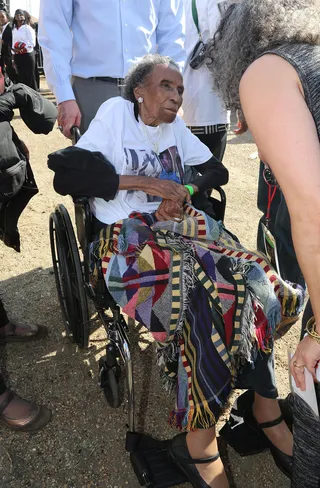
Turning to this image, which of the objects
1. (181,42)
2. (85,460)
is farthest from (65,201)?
(85,460)

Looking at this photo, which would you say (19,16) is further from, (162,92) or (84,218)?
(84,218)

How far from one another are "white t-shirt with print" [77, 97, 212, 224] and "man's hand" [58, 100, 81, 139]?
244mm

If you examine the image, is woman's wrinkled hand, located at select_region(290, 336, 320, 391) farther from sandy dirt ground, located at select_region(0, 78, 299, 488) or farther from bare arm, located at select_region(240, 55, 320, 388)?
sandy dirt ground, located at select_region(0, 78, 299, 488)

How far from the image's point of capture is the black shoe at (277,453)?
1.81 meters

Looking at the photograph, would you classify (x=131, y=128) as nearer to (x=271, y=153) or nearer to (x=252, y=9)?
(x=252, y=9)

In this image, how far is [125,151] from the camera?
2.05m

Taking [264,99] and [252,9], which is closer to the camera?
[264,99]

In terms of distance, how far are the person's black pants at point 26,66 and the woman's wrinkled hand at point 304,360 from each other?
841 cm

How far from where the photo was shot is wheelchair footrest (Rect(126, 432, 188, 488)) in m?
1.74

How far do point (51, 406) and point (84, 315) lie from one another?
539 mm

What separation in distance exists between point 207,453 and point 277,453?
0.35 metres

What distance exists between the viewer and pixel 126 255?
69.7 inches

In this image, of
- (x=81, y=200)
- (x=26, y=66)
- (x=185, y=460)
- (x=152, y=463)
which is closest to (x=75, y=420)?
(x=152, y=463)

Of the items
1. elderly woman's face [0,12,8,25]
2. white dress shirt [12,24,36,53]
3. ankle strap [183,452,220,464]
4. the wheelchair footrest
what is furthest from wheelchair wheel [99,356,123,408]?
elderly woman's face [0,12,8,25]
